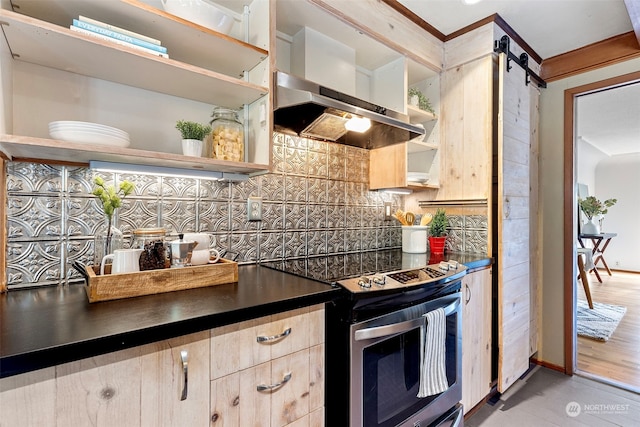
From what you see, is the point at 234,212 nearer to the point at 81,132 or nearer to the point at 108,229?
the point at 108,229

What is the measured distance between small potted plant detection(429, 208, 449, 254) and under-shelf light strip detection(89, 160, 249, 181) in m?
1.31

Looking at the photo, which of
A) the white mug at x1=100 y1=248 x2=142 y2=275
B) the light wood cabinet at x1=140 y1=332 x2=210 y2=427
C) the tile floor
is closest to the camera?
the light wood cabinet at x1=140 y1=332 x2=210 y2=427

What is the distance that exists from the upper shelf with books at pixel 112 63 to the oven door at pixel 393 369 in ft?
3.59

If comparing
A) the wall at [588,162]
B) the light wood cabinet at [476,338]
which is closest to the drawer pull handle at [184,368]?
the light wood cabinet at [476,338]

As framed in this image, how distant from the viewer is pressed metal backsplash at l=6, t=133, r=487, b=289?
1.07m

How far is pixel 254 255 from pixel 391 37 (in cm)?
147

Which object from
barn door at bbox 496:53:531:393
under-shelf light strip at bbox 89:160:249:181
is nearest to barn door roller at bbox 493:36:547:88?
barn door at bbox 496:53:531:393

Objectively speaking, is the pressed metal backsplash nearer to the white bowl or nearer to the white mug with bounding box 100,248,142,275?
the white mug with bounding box 100,248,142,275

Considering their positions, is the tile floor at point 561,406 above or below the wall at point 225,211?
below

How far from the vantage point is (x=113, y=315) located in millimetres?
806

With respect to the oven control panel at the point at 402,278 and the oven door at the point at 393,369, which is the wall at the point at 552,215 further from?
the oven door at the point at 393,369

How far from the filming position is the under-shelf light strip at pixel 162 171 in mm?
1140

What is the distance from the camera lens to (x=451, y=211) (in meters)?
2.21

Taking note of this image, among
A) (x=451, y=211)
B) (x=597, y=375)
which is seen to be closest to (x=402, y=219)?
(x=451, y=211)
